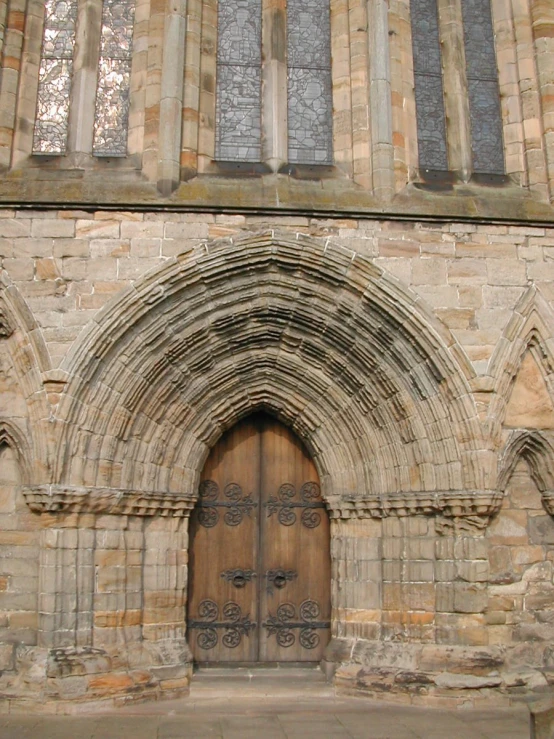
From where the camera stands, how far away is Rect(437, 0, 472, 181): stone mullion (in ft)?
28.2

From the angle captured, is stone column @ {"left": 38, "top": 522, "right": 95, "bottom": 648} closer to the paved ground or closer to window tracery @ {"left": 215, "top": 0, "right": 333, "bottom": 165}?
the paved ground

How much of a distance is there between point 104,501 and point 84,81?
4148mm

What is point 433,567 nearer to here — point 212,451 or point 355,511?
point 355,511

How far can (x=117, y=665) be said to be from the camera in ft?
23.9

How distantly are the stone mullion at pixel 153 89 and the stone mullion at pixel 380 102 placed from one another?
2.09 meters

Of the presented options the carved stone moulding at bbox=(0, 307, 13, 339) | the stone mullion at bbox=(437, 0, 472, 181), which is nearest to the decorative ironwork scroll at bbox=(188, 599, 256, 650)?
the carved stone moulding at bbox=(0, 307, 13, 339)

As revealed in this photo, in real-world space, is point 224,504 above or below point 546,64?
below

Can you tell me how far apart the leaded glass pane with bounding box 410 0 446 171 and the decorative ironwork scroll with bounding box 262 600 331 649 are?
465 cm

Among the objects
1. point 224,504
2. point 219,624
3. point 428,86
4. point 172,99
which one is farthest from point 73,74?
point 219,624

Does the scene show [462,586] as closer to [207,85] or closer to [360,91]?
[360,91]

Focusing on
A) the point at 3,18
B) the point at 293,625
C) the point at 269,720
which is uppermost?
the point at 3,18

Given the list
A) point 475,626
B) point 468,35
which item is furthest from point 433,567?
point 468,35

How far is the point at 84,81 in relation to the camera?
331 inches

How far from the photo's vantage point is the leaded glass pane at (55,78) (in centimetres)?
845
